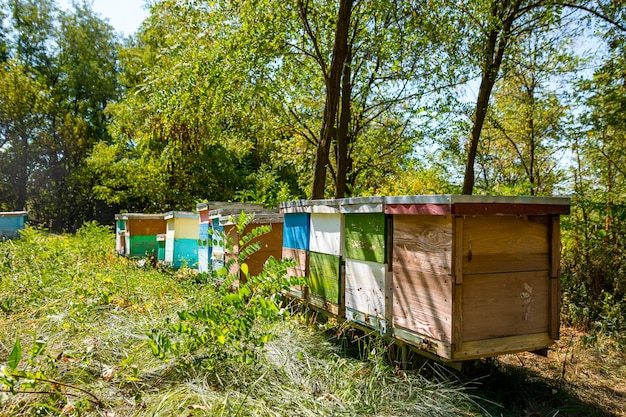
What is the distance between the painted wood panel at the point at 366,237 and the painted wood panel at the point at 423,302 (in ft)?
0.64

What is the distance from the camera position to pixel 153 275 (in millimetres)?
6598

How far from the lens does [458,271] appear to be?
2750 millimetres

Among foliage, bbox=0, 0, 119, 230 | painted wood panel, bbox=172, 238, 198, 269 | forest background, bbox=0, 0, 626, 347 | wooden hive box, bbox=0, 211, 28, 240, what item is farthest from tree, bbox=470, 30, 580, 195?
foliage, bbox=0, 0, 119, 230

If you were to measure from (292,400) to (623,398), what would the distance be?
272 cm

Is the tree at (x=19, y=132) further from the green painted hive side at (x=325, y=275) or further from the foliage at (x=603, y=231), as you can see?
the foliage at (x=603, y=231)

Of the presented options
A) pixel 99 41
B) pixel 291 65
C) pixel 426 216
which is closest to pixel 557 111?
pixel 291 65

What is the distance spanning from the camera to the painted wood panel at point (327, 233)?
149 inches

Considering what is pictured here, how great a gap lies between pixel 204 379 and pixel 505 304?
1976 mm

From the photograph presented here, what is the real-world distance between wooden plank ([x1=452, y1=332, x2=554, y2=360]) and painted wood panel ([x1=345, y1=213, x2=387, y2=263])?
0.80 m

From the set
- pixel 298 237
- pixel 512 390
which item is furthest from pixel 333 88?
pixel 512 390

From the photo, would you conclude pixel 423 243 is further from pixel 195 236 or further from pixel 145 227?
pixel 145 227

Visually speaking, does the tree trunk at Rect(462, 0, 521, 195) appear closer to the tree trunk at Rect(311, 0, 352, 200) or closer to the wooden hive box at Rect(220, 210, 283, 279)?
the tree trunk at Rect(311, 0, 352, 200)

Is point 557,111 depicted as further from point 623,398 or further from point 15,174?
point 15,174

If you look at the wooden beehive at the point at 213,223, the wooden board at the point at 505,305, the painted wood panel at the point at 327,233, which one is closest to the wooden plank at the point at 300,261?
the painted wood panel at the point at 327,233
